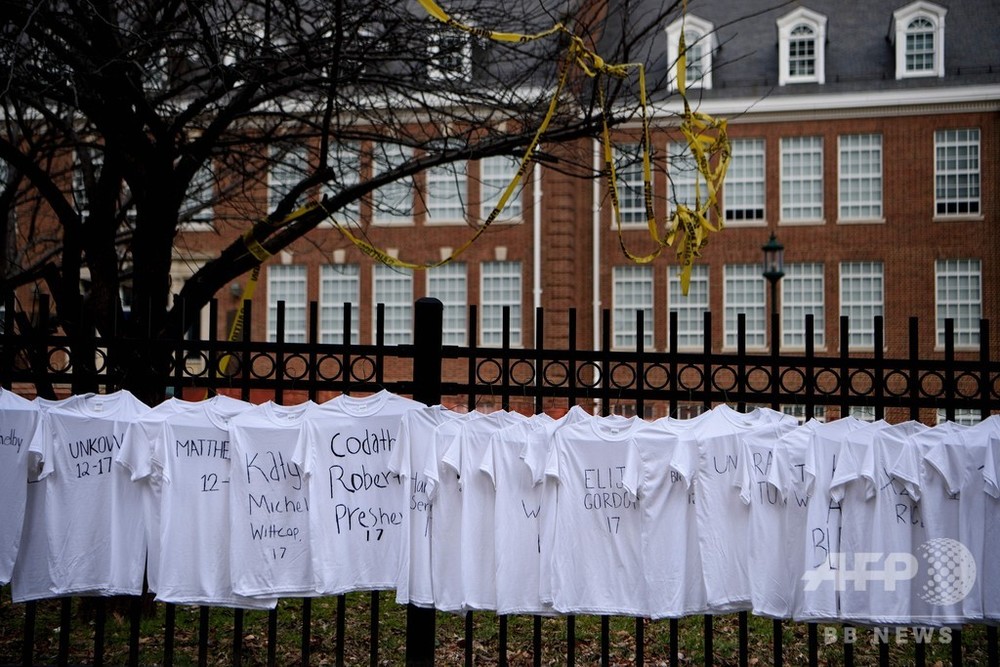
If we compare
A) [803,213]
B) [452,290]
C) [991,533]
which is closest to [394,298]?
[452,290]

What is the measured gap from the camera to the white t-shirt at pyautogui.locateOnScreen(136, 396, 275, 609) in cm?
549

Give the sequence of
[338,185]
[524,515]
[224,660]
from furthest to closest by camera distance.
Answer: [338,185] → [224,660] → [524,515]

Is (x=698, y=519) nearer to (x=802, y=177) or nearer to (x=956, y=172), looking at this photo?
(x=802, y=177)

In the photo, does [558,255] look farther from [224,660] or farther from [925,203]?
[224,660]

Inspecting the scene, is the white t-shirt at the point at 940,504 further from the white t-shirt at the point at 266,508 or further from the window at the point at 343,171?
the window at the point at 343,171

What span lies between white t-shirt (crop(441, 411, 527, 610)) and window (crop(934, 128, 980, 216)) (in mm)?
26462

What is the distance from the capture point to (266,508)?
5516 mm

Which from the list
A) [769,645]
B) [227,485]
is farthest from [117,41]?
[769,645]

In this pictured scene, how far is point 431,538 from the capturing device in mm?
5531

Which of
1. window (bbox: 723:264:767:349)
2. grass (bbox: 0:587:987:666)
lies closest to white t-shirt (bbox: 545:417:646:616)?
grass (bbox: 0:587:987:666)

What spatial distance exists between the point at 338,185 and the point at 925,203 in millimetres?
23234

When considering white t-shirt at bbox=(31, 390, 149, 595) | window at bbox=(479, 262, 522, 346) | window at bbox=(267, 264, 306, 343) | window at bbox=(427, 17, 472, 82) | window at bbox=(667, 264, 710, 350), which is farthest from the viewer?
window at bbox=(267, 264, 306, 343)

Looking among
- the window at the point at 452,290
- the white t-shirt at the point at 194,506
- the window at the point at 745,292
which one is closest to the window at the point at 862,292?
the window at the point at 745,292

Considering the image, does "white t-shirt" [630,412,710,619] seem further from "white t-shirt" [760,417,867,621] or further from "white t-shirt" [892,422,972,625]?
"white t-shirt" [892,422,972,625]
